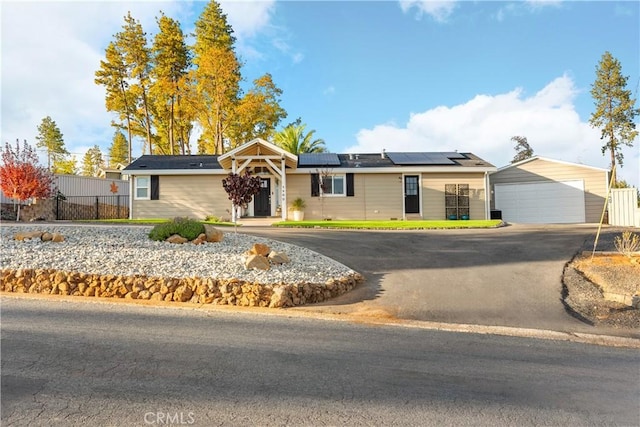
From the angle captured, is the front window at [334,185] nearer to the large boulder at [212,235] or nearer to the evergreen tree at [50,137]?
the large boulder at [212,235]

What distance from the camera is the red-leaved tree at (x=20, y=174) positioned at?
655 inches

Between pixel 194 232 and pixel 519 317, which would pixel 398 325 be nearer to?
pixel 519 317

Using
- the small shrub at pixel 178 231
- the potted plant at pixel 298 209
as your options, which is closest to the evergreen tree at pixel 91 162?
the potted plant at pixel 298 209

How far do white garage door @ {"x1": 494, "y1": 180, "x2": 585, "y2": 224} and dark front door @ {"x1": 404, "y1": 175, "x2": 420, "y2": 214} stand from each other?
562cm

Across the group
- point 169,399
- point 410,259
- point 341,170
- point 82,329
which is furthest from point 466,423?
point 341,170

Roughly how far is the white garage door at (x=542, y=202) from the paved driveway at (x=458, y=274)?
29.1 ft

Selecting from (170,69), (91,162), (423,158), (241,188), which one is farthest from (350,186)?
(91,162)

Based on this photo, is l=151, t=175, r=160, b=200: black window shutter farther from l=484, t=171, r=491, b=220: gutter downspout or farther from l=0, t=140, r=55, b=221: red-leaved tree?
l=484, t=171, r=491, b=220: gutter downspout

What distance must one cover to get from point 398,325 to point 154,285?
4.42 m

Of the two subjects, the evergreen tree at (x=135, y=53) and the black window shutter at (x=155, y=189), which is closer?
the black window shutter at (x=155, y=189)

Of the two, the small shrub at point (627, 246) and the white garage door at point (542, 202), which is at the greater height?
the white garage door at point (542, 202)

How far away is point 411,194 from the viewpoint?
2117cm

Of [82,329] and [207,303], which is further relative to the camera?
[207,303]

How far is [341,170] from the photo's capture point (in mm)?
20688
